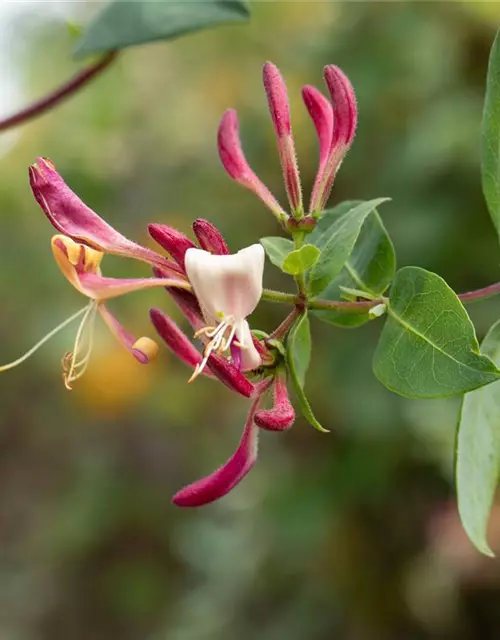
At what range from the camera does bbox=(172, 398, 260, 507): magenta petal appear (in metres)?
0.51

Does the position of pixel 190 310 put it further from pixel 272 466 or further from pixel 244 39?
pixel 244 39

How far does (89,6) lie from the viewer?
2.36m

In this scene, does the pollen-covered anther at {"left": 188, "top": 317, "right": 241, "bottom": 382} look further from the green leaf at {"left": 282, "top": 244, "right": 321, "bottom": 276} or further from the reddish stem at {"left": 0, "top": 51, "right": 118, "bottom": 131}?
the reddish stem at {"left": 0, "top": 51, "right": 118, "bottom": 131}

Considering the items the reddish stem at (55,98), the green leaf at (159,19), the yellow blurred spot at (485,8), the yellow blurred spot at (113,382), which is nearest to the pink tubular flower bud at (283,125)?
the green leaf at (159,19)

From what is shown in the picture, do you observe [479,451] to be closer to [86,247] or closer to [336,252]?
[336,252]

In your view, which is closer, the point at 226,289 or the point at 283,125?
the point at 226,289

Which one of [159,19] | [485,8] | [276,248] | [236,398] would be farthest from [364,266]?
[236,398]

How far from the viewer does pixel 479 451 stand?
601mm

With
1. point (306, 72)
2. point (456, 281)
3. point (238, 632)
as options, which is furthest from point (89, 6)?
point (238, 632)

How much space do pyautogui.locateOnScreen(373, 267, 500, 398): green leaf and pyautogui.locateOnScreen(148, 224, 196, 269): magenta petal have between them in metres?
0.14

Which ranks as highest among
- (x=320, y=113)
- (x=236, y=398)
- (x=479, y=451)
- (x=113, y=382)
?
(x=320, y=113)

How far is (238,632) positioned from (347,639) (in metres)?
Result: 0.32

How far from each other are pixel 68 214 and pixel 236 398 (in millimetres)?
1931

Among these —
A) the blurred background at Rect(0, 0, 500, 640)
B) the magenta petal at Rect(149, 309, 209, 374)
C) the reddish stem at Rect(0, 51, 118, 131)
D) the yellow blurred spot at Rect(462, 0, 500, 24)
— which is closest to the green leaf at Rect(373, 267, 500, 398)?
the magenta petal at Rect(149, 309, 209, 374)
